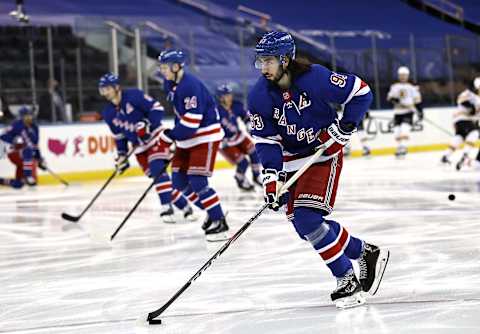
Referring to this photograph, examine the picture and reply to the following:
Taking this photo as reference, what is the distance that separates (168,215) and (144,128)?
712 millimetres

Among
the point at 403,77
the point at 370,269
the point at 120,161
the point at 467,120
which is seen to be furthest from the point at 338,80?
the point at 403,77

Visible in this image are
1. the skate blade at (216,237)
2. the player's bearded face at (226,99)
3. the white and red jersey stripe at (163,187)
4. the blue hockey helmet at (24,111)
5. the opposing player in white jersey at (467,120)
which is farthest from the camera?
the blue hockey helmet at (24,111)

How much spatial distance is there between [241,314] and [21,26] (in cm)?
962

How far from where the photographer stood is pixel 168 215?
294 inches

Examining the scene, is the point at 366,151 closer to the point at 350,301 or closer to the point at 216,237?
the point at 216,237

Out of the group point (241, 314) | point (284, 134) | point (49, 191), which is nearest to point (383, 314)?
point (241, 314)

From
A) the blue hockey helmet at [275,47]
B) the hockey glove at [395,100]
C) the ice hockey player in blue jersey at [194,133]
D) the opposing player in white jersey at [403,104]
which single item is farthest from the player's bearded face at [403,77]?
the blue hockey helmet at [275,47]

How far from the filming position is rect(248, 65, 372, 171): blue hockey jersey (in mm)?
3703

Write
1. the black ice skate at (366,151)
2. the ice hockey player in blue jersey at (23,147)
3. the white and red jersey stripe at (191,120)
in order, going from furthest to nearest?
the black ice skate at (366,151), the ice hockey player in blue jersey at (23,147), the white and red jersey stripe at (191,120)

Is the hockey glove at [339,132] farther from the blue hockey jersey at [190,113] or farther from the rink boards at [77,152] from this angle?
the rink boards at [77,152]

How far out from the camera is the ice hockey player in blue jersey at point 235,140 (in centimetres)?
1016

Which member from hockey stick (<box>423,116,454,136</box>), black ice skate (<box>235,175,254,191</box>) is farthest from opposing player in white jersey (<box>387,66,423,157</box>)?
black ice skate (<box>235,175,254,191</box>)

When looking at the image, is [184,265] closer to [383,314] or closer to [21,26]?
[383,314]

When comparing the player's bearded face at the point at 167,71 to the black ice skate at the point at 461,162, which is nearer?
the player's bearded face at the point at 167,71
